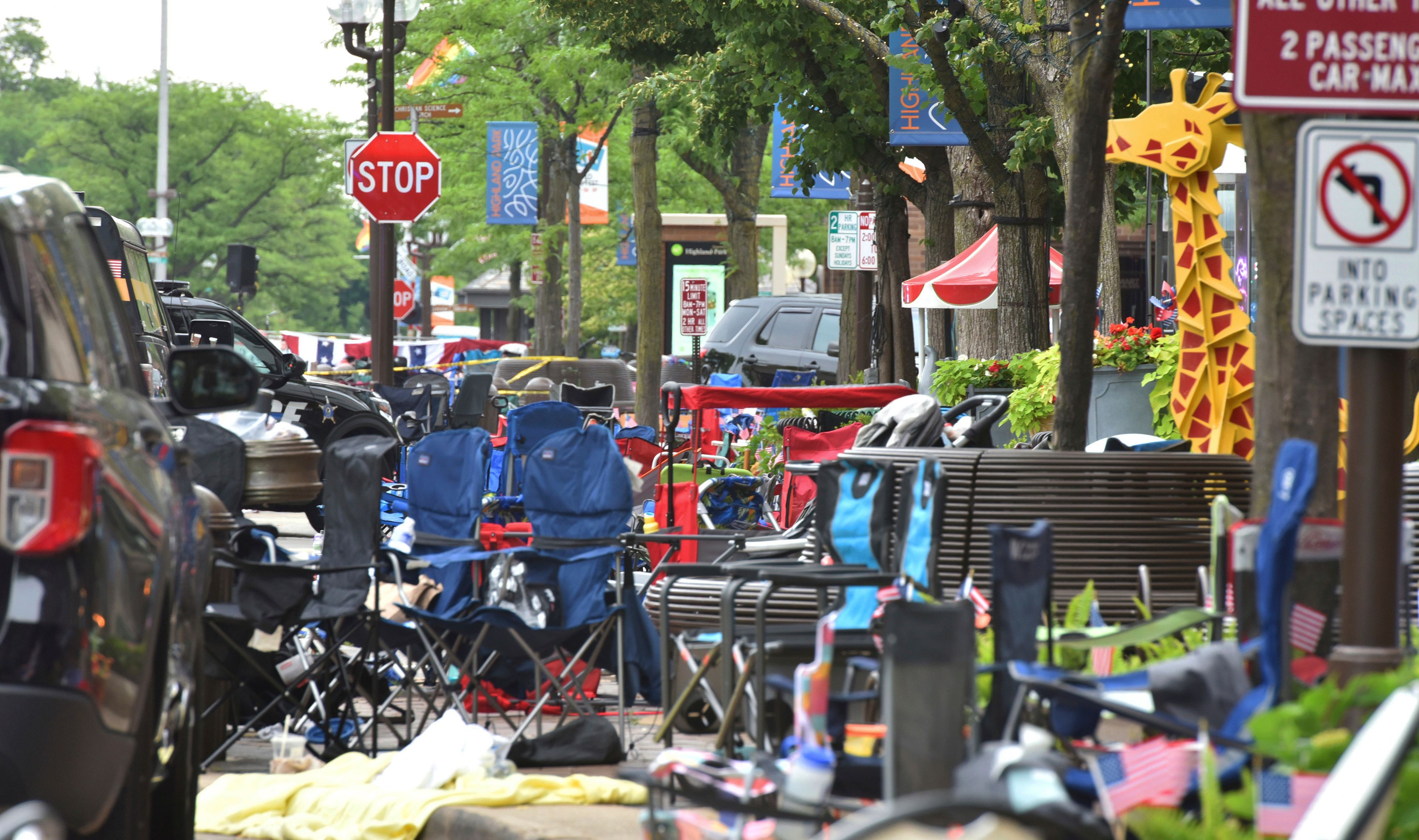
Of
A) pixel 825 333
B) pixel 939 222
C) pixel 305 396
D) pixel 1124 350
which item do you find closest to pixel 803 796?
pixel 1124 350

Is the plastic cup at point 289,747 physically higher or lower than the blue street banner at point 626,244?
lower

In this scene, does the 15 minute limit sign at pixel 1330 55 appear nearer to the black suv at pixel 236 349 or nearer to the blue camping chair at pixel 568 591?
the blue camping chair at pixel 568 591

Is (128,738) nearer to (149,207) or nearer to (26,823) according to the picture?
(26,823)

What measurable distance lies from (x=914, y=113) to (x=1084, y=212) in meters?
9.08

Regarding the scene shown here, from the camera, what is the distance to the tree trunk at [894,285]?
21375 mm

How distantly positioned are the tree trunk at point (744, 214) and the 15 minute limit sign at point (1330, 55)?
87.3 ft

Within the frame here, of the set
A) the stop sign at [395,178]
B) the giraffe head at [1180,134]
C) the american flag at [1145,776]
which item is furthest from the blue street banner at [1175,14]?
the american flag at [1145,776]

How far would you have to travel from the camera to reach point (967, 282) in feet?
55.9

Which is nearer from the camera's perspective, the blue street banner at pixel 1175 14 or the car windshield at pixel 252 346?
the blue street banner at pixel 1175 14

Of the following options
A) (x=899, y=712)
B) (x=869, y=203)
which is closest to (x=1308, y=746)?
(x=899, y=712)

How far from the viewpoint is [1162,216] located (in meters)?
22.2

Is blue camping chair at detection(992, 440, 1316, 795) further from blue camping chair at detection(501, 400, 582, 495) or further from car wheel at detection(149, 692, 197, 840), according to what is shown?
blue camping chair at detection(501, 400, 582, 495)

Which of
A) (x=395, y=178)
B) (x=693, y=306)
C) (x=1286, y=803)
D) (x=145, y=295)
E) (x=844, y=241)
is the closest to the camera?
(x=1286, y=803)

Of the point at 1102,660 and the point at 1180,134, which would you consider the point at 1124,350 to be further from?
the point at 1102,660
